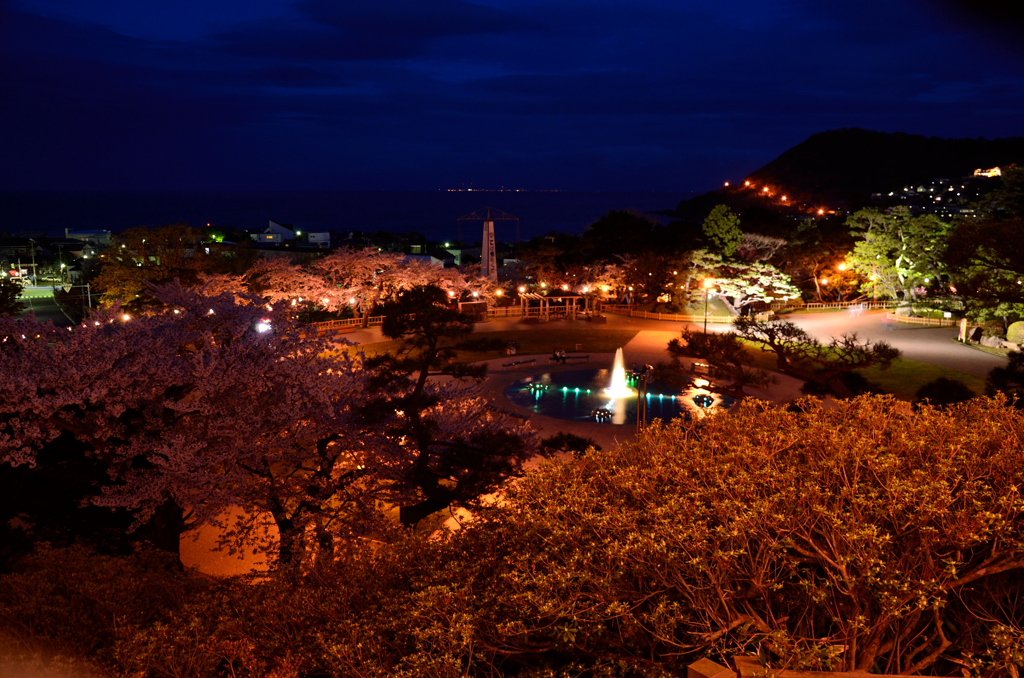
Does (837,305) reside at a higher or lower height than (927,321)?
higher

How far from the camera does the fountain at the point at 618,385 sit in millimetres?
23250

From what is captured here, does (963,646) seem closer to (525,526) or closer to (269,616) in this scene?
(525,526)

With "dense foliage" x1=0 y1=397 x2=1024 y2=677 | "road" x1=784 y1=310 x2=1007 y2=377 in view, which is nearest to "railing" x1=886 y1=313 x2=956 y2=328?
"road" x1=784 y1=310 x2=1007 y2=377

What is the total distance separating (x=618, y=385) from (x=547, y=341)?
8348 millimetres

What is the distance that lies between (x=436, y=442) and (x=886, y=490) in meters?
7.00

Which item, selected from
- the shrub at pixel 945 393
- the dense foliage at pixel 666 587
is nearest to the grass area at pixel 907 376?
the shrub at pixel 945 393

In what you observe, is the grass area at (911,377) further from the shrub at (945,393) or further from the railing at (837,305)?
the railing at (837,305)

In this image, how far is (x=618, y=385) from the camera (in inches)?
942

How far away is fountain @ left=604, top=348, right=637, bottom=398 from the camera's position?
76.3 ft

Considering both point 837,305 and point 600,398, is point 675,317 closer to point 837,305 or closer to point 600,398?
point 837,305

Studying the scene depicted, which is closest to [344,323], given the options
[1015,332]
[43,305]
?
[43,305]

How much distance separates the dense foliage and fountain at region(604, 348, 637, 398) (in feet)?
51.4

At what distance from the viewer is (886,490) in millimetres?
6078

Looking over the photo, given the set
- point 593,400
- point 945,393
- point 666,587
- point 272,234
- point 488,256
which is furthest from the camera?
point 272,234
